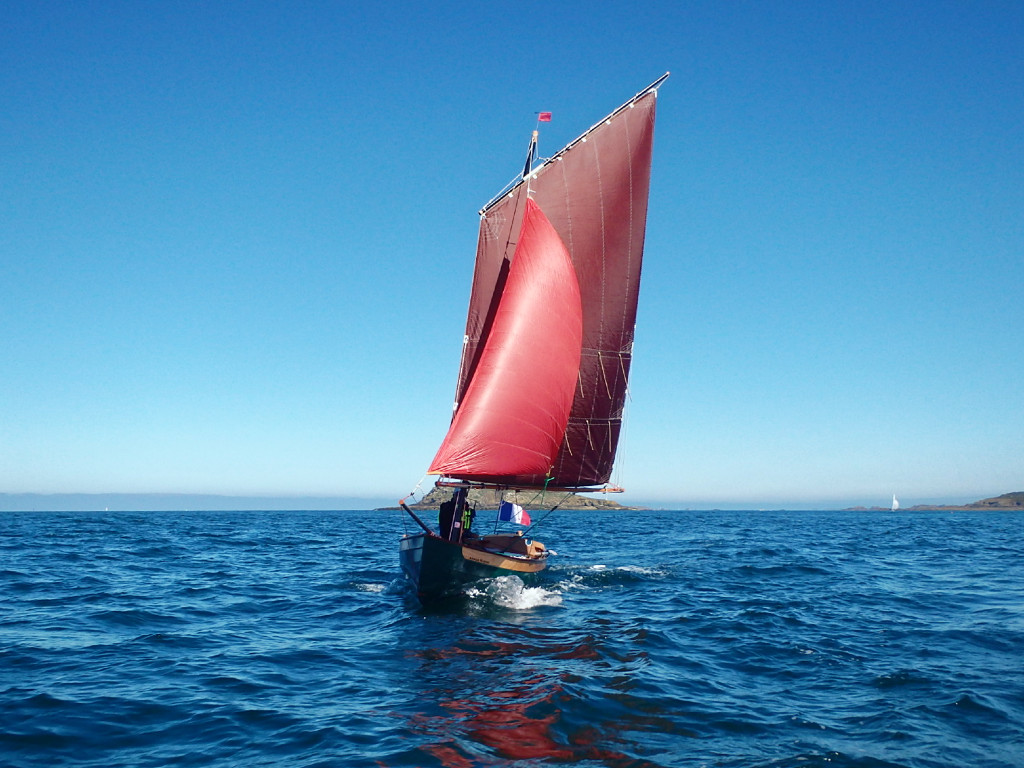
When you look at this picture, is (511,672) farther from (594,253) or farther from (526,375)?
(594,253)

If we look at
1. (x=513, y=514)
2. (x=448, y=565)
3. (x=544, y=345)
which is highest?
(x=544, y=345)

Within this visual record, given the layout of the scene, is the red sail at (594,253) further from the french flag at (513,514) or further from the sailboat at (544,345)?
the french flag at (513,514)

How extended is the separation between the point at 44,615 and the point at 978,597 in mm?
27072

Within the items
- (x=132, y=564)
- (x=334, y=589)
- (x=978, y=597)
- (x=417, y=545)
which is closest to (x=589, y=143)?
(x=417, y=545)

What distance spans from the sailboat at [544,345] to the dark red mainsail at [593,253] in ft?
0.14

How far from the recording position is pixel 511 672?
12.4m

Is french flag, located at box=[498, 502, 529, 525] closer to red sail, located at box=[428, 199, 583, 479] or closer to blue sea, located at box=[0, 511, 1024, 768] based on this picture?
red sail, located at box=[428, 199, 583, 479]

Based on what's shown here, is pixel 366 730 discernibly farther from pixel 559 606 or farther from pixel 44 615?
pixel 44 615

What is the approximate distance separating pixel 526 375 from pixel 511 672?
9.97 meters

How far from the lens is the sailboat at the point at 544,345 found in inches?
782

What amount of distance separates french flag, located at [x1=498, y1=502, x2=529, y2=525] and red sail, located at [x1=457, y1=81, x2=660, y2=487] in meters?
2.81

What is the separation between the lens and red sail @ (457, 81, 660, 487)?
2406 centimetres

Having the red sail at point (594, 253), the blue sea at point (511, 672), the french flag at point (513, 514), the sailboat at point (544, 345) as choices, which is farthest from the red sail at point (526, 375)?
the blue sea at point (511, 672)

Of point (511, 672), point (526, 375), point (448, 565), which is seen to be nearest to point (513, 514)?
point (448, 565)
